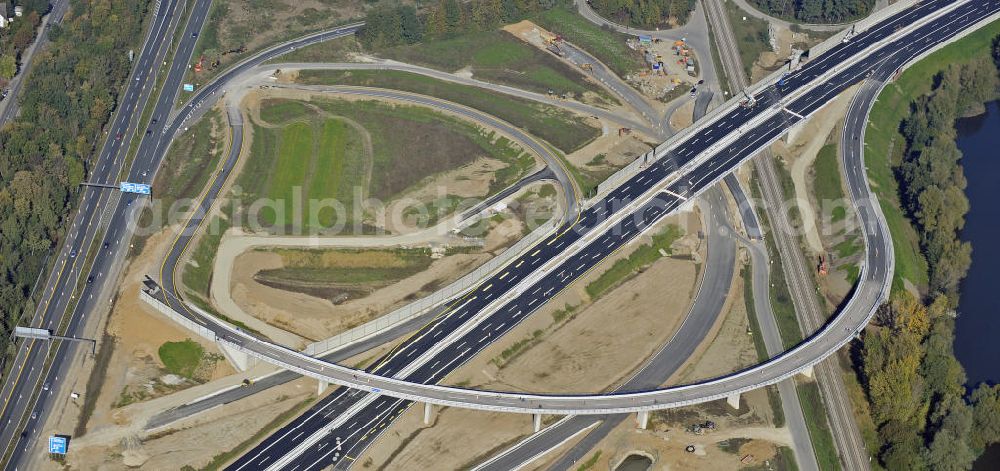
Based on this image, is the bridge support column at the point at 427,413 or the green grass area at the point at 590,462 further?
the bridge support column at the point at 427,413

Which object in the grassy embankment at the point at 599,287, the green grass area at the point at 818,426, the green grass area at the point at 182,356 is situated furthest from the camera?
the grassy embankment at the point at 599,287

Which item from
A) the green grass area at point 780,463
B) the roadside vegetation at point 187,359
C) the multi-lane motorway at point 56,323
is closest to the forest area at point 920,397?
the green grass area at point 780,463

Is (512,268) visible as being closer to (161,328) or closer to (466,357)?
(466,357)

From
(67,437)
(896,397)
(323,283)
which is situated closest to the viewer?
(67,437)

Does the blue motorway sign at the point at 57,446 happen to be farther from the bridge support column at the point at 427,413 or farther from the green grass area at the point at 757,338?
the green grass area at the point at 757,338

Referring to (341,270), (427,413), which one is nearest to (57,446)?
(427,413)

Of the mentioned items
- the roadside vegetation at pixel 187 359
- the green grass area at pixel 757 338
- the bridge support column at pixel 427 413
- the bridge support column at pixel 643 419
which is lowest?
the bridge support column at pixel 427 413

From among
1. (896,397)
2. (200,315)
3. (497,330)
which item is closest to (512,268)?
(497,330)
